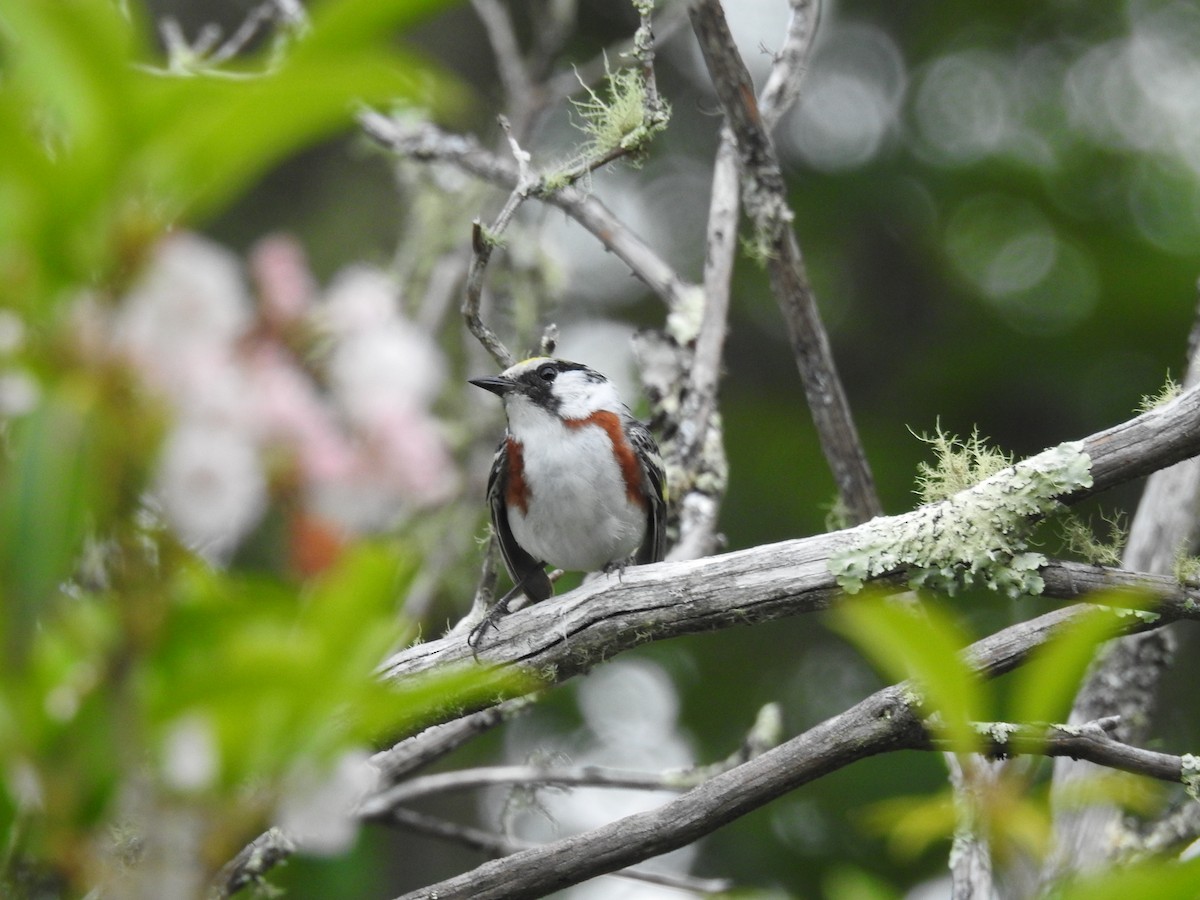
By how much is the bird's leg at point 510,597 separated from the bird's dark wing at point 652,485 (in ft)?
1.12

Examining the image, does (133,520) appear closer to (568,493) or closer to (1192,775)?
(1192,775)

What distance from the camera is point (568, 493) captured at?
376 centimetres

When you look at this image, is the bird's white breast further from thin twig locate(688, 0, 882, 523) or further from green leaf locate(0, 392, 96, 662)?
green leaf locate(0, 392, 96, 662)

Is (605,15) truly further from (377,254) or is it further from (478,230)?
(478,230)

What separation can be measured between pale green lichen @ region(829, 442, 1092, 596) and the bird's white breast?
4.51ft

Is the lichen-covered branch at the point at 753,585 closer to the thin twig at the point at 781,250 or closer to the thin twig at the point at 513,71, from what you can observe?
the thin twig at the point at 781,250

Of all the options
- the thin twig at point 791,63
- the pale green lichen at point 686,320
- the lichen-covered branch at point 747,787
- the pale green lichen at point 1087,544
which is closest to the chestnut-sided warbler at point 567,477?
the pale green lichen at point 686,320

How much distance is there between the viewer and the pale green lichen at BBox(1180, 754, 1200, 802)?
2387 millimetres

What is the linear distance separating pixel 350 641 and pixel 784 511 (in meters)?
5.33

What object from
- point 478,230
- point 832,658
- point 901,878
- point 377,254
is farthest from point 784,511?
point 478,230

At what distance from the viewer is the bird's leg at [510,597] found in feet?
Answer: 9.64

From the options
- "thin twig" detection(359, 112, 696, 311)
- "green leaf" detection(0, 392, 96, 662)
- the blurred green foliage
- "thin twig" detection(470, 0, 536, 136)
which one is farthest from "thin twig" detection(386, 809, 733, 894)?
"thin twig" detection(470, 0, 536, 136)

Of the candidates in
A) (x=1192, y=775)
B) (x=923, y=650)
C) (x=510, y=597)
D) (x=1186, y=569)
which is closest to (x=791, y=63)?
(x=510, y=597)

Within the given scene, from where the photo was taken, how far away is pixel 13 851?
1.23 metres
